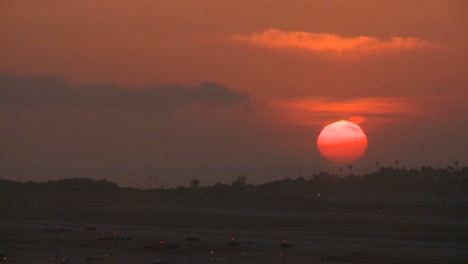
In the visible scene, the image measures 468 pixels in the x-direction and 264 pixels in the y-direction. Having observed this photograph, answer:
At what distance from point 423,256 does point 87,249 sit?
20.4 meters

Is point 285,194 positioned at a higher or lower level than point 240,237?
higher

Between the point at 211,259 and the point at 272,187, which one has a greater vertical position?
the point at 272,187

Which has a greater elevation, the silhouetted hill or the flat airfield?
the silhouetted hill

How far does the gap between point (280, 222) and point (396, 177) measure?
297 feet

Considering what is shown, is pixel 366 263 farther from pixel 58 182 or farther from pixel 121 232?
pixel 58 182

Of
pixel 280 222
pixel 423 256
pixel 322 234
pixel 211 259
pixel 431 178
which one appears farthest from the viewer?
pixel 431 178

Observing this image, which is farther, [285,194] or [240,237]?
[285,194]

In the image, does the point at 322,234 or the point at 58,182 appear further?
the point at 58,182

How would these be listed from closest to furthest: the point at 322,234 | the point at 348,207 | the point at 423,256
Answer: the point at 423,256 < the point at 322,234 < the point at 348,207

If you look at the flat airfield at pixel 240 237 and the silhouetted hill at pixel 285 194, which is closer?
the flat airfield at pixel 240 237

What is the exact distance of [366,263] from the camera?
1697 inches

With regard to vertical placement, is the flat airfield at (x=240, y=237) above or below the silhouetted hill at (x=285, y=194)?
below

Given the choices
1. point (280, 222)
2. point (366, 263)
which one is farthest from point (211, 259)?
point (280, 222)

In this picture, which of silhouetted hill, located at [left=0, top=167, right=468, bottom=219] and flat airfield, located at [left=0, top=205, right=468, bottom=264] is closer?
flat airfield, located at [left=0, top=205, right=468, bottom=264]
